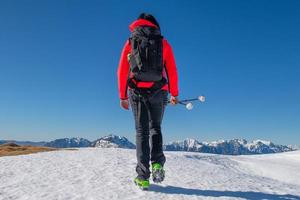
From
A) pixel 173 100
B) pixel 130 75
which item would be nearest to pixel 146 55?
pixel 130 75

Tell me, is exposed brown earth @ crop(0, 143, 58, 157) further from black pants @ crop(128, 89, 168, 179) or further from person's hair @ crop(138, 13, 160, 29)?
person's hair @ crop(138, 13, 160, 29)

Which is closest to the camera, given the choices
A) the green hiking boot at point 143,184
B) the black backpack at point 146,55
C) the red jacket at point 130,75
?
the black backpack at point 146,55

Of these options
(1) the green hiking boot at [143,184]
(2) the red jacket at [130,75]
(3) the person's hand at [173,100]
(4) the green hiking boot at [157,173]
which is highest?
(2) the red jacket at [130,75]

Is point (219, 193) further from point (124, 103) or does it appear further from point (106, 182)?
point (124, 103)

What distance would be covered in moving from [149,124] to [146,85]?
0.85 metres

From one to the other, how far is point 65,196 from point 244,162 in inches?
409

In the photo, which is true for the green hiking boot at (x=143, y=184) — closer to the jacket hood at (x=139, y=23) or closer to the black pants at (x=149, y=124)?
the black pants at (x=149, y=124)

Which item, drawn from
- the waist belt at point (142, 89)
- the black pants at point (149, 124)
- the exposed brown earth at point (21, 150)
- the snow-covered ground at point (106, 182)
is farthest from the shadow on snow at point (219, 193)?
the exposed brown earth at point (21, 150)

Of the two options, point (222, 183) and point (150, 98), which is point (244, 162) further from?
point (150, 98)

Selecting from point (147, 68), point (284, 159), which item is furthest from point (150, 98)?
point (284, 159)

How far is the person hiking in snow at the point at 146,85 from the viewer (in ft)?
22.4

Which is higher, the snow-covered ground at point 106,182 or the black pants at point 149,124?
the black pants at point 149,124

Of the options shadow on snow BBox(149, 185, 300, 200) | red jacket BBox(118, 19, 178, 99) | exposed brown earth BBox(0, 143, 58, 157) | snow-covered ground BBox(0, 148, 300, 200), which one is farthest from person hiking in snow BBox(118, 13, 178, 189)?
exposed brown earth BBox(0, 143, 58, 157)

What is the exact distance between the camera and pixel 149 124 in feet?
24.1
